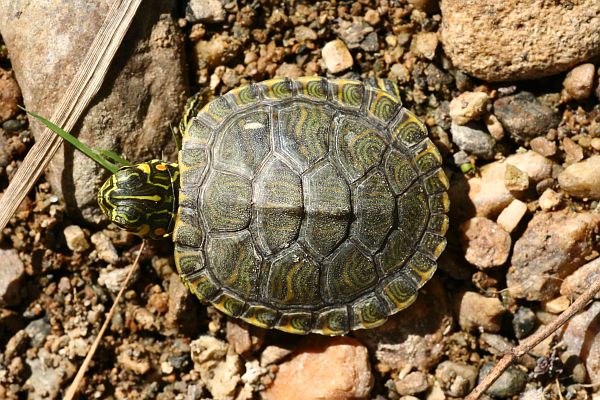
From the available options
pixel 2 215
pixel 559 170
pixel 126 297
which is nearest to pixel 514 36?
pixel 559 170

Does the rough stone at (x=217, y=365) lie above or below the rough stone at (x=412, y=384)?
above

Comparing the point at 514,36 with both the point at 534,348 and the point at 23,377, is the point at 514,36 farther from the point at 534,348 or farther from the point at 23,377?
the point at 23,377

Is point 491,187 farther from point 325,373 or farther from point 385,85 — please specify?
point 325,373

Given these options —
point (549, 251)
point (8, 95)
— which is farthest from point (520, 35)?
point (8, 95)

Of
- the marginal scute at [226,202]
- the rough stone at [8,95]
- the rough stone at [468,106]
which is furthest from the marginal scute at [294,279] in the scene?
the rough stone at [8,95]

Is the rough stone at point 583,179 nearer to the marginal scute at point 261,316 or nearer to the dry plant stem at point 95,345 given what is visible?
the marginal scute at point 261,316

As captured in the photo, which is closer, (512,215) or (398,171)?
(398,171)
